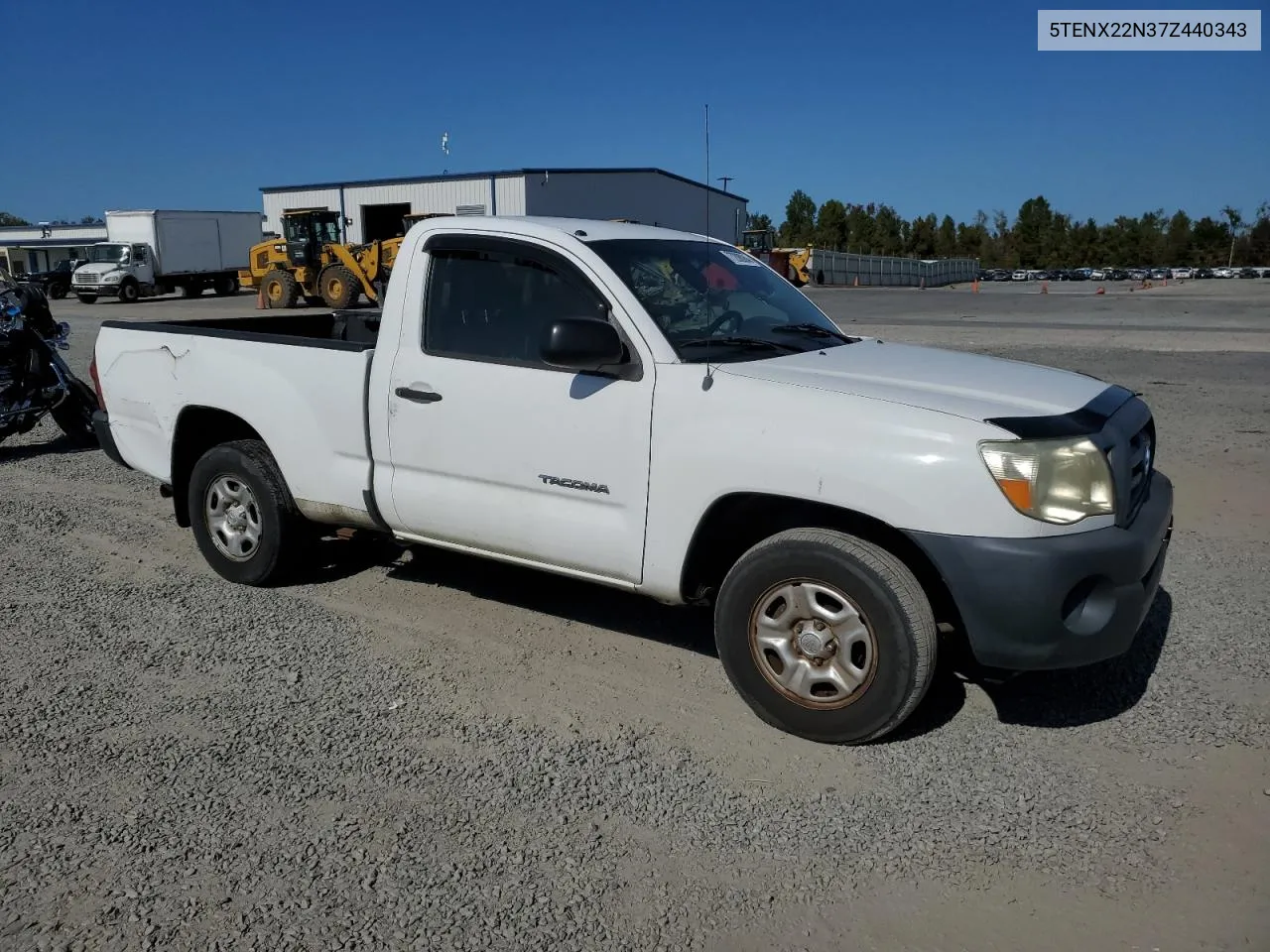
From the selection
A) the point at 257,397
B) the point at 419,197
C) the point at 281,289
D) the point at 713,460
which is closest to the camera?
the point at 713,460

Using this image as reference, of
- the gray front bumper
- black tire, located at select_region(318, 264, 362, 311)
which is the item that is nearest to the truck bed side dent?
the gray front bumper

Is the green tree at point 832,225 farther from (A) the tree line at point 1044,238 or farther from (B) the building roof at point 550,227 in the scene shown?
(B) the building roof at point 550,227

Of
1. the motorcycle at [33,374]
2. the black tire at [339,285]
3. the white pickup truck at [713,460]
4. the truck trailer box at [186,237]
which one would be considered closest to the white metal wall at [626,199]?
the truck trailer box at [186,237]

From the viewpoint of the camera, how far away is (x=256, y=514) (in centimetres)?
545

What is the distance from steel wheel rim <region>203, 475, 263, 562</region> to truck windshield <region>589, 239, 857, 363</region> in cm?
238

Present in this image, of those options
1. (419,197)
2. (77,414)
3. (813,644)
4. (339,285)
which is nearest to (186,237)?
(419,197)

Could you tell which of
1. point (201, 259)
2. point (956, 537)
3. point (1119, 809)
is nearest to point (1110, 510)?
point (956, 537)

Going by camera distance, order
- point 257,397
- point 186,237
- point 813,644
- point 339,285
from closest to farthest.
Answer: point 813,644, point 257,397, point 339,285, point 186,237

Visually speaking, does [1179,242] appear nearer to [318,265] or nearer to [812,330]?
[318,265]

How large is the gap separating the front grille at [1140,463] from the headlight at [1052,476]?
0.33 meters

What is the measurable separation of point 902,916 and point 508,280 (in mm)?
2980

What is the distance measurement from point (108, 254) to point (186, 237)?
3.55 m

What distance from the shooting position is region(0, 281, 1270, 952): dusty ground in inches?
114

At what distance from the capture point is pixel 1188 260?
103812 mm
